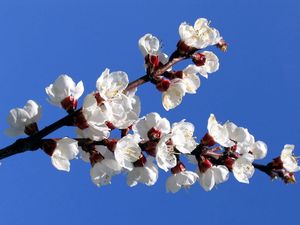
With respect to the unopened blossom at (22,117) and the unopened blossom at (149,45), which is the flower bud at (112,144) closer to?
the unopened blossom at (22,117)

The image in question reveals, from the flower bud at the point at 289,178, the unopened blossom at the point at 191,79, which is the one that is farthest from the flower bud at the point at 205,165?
the flower bud at the point at 289,178

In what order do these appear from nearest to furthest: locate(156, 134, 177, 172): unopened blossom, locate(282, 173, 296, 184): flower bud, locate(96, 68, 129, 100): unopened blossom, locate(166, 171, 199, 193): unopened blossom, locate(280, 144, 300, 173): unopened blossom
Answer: locate(96, 68, 129, 100): unopened blossom < locate(156, 134, 177, 172): unopened blossom < locate(166, 171, 199, 193): unopened blossom < locate(282, 173, 296, 184): flower bud < locate(280, 144, 300, 173): unopened blossom

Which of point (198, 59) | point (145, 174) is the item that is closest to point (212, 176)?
point (145, 174)

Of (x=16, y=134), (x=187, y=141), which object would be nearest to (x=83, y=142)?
(x=16, y=134)

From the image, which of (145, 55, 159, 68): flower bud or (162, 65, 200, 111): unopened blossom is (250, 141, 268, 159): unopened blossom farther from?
(145, 55, 159, 68): flower bud

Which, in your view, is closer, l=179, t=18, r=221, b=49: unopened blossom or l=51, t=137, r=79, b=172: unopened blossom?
l=51, t=137, r=79, b=172: unopened blossom

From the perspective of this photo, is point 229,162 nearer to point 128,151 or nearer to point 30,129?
point 128,151

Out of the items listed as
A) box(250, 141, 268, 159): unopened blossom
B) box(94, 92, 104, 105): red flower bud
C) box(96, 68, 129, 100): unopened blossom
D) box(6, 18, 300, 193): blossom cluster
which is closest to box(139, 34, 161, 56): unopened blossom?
box(6, 18, 300, 193): blossom cluster
